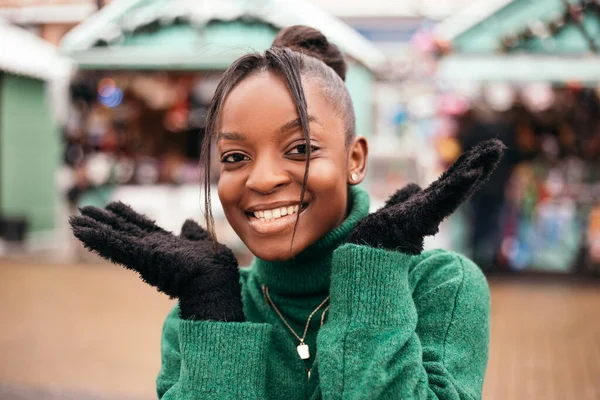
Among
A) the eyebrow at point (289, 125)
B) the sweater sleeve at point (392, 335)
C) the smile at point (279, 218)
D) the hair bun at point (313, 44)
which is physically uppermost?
the hair bun at point (313, 44)

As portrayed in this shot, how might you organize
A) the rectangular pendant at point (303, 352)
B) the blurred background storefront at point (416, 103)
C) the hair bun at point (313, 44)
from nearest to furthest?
1. the rectangular pendant at point (303, 352)
2. the hair bun at point (313, 44)
3. the blurred background storefront at point (416, 103)

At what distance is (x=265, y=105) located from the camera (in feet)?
4.67

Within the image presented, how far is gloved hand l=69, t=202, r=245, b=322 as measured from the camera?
1477mm

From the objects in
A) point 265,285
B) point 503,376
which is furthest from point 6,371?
point 265,285

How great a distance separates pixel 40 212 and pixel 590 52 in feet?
30.8

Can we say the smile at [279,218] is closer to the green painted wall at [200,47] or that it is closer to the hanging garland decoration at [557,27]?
the hanging garland decoration at [557,27]

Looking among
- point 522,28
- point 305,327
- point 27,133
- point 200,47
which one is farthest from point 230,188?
point 27,133

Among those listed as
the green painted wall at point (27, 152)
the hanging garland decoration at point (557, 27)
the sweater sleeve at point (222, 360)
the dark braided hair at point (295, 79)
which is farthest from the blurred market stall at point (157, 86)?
the sweater sleeve at point (222, 360)

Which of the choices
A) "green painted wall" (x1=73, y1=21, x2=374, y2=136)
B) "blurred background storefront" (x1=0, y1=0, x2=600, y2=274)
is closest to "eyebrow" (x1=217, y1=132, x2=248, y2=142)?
"blurred background storefront" (x1=0, y1=0, x2=600, y2=274)

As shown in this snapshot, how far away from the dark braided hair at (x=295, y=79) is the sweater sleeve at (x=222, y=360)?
23cm

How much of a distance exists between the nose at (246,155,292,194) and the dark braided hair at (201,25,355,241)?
0.05 meters

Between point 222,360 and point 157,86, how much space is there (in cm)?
833

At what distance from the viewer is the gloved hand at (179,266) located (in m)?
1.48

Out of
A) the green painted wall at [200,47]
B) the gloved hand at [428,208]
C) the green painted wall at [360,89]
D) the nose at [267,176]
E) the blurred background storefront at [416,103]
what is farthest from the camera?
the green painted wall at [360,89]
